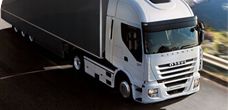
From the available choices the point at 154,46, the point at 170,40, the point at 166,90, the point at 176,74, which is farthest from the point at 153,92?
the point at 170,40

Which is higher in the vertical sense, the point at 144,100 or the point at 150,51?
the point at 150,51

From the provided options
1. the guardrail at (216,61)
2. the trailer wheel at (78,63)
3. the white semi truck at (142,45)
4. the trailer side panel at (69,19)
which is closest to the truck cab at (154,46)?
the white semi truck at (142,45)

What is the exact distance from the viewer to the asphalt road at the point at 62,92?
12.6 m

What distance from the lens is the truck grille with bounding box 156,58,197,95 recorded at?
12031 millimetres

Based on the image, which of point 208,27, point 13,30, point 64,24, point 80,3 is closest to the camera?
point 80,3

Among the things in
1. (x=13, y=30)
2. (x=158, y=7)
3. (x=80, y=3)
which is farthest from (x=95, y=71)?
(x=13, y=30)

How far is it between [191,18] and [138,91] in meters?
2.76

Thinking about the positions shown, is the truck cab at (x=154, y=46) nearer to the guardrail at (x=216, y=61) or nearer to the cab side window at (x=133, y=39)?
the cab side window at (x=133, y=39)

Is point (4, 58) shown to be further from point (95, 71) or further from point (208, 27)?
point (208, 27)

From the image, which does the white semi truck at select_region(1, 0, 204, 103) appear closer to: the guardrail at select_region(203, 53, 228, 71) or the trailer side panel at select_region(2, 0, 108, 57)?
the trailer side panel at select_region(2, 0, 108, 57)

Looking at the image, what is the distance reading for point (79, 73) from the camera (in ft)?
49.6

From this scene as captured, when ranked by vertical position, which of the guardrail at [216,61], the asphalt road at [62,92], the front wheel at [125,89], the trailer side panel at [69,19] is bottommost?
the asphalt road at [62,92]

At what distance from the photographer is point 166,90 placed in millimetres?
12164

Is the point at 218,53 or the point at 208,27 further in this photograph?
the point at 208,27
